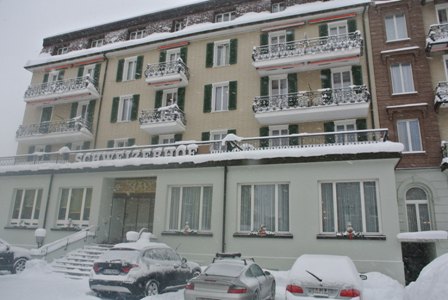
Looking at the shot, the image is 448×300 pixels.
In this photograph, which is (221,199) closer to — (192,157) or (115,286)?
(192,157)

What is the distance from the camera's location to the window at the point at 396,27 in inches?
834

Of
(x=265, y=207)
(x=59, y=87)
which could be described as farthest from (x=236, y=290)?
(x=59, y=87)

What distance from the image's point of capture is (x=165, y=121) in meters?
22.8

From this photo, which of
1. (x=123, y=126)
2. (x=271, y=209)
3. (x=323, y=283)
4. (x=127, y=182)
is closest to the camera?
(x=323, y=283)

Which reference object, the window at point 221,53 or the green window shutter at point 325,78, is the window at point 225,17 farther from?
the green window shutter at point 325,78

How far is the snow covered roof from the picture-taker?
2192 cm

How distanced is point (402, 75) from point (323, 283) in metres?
16.4

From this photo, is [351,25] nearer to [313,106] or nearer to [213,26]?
[313,106]

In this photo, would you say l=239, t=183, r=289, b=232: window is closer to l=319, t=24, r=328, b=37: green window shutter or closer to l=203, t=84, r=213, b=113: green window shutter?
l=203, t=84, r=213, b=113: green window shutter

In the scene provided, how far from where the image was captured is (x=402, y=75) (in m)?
20.6

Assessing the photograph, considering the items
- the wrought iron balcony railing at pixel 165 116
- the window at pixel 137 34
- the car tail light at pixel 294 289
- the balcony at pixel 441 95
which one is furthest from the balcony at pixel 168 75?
the car tail light at pixel 294 289

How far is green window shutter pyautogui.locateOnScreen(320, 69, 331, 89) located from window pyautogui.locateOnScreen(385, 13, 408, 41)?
160 inches

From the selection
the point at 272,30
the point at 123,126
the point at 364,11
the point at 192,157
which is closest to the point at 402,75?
the point at 364,11

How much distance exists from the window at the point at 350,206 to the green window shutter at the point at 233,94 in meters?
9.31
